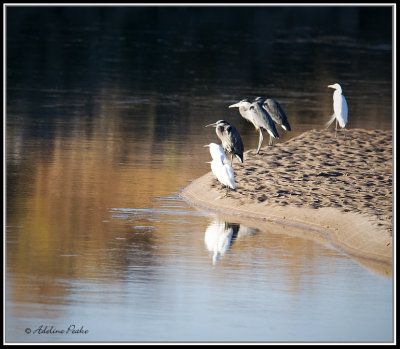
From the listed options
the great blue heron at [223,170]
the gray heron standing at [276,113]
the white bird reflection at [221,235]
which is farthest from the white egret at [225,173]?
the gray heron standing at [276,113]

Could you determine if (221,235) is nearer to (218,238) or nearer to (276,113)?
(218,238)

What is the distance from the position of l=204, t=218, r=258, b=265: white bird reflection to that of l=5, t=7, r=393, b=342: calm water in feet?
0.09

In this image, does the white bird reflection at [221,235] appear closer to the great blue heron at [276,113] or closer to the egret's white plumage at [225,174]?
the egret's white plumage at [225,174]

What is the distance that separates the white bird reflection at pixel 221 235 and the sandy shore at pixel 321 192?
1.35ft

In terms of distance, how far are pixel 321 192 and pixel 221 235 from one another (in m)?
2.26

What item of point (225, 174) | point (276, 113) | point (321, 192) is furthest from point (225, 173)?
point (276, 113)

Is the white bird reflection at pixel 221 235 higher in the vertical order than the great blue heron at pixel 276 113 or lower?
lower

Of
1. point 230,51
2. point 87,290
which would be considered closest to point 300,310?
point 87,290

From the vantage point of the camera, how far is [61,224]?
13984 millimetres

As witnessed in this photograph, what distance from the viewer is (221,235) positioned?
13633 millimetres

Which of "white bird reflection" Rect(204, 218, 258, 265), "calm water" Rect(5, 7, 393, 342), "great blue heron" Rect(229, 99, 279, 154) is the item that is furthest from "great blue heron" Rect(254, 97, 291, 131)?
"white bird reflection" Rect(204, 218, 258, 265)

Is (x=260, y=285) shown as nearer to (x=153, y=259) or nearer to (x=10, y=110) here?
(x=153, y=259)

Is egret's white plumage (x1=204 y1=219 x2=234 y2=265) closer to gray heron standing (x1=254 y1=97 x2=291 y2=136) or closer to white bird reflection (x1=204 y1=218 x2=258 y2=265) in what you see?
white bird reflection (x1=204 y1=218 x2=258 y2=265)

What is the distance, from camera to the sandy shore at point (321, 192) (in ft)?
43.3
